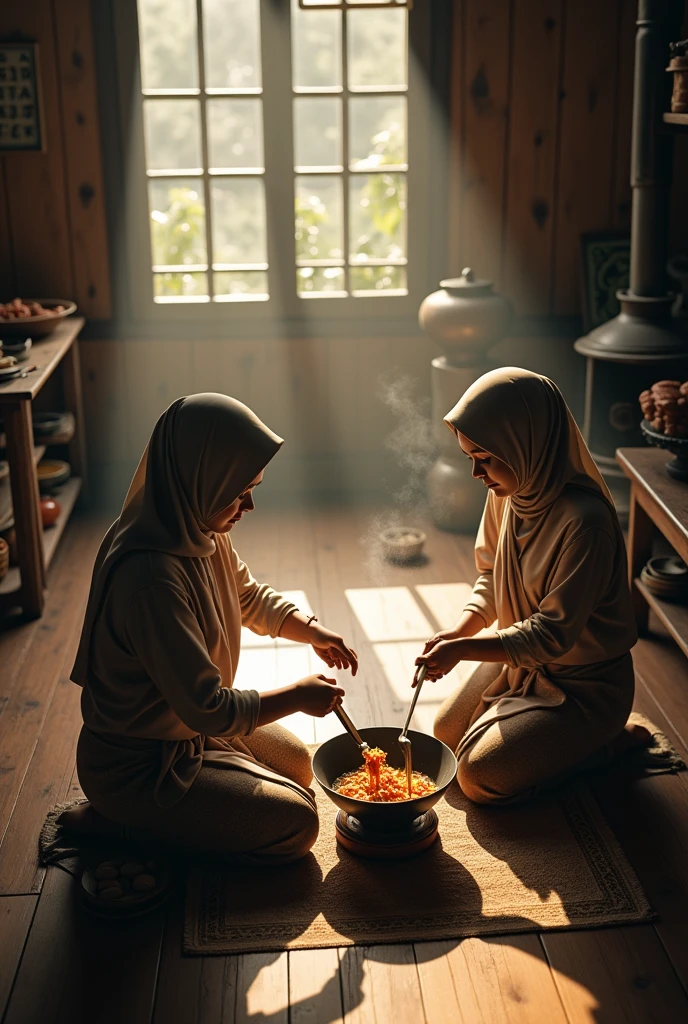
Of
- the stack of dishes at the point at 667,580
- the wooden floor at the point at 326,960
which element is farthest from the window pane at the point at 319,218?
the wooden floor at the point at 326,960

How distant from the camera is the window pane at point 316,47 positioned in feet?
15.2

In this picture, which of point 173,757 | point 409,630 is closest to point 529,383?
point 173,757

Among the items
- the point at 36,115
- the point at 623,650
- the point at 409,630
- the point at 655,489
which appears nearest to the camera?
the point at 623,650

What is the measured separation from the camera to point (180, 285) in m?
4.93

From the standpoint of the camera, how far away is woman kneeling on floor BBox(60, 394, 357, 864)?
91.4 inches

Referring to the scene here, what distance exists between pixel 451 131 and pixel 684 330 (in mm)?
1325

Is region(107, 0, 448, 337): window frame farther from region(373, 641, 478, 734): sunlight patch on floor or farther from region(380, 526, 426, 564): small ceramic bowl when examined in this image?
region(373, 641, 478, 734): sunlight patch on floor

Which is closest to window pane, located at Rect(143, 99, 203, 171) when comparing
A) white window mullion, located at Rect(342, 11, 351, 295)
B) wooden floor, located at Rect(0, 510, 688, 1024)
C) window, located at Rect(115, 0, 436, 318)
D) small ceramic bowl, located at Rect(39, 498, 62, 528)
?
window, located at Rect(115, 0, 436, 318)

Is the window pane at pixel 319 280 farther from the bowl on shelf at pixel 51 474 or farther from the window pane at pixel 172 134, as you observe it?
the bowl on shelf at pixel 51 474

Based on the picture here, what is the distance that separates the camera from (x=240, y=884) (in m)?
2.48

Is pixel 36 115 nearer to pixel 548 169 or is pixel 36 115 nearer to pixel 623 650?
pixel 548 169

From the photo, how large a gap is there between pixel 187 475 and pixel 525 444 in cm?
76

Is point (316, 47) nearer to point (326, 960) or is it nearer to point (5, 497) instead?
point (5, 497)

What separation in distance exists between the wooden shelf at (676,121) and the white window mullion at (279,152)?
1528mm
